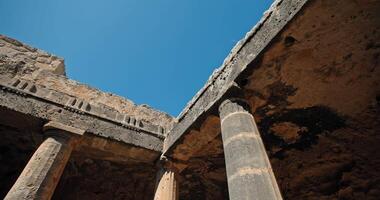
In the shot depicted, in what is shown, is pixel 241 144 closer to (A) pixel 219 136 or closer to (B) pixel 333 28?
(A) pixel 219 136

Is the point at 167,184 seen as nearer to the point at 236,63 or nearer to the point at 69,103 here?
the point at 69,103

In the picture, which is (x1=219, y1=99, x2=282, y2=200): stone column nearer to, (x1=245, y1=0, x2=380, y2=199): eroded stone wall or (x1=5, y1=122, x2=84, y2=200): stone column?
(x1=245, y1=0, x2=380, y2=199): eroded stone wall

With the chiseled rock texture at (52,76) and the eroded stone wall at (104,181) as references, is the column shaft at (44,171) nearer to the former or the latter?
the eroded stone wall at (104,181)

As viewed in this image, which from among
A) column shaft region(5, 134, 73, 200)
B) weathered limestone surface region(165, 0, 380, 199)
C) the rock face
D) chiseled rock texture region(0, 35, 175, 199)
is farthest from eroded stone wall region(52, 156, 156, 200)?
the rock face

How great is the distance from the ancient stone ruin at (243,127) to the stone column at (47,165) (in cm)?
2

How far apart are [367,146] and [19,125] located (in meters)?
7.11

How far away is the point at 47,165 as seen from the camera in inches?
170

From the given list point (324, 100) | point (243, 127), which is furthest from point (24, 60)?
point (324, 100)

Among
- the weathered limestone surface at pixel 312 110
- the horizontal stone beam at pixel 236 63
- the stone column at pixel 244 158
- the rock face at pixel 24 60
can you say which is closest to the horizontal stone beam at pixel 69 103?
the horizontal stone beam at pixel 236 63

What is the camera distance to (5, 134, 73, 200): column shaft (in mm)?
3846

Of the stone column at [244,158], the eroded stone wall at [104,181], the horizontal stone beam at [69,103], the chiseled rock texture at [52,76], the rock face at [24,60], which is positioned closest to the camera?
the stone column at [244,158]

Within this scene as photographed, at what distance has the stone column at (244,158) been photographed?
2.95m

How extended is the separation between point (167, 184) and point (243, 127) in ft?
7.60

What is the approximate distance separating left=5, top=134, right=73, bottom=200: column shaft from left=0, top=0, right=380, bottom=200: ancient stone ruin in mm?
17
